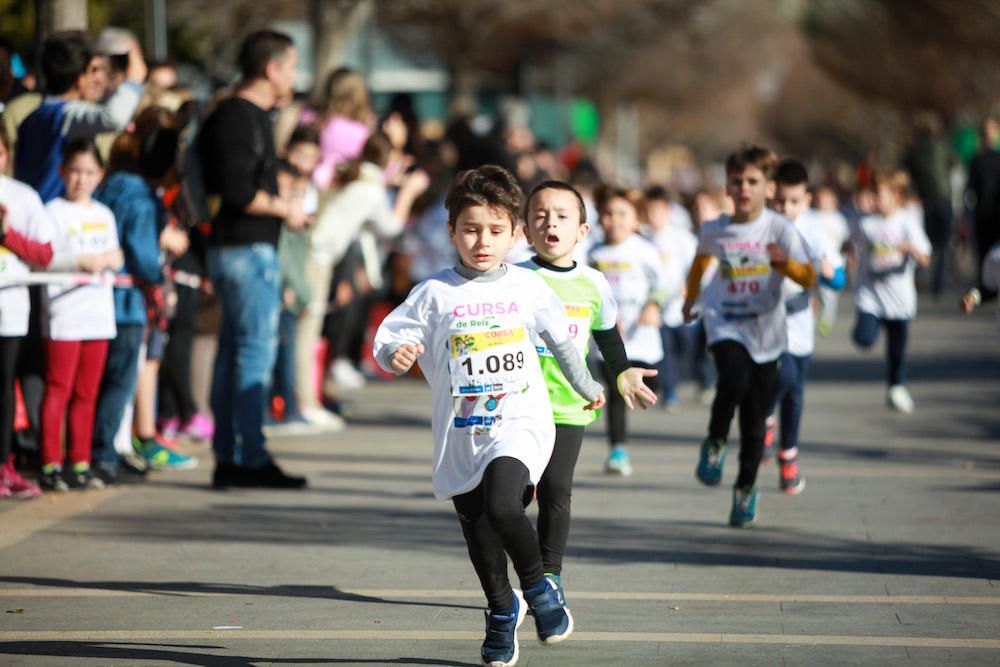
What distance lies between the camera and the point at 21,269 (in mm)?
9516

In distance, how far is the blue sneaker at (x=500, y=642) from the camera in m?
6.12

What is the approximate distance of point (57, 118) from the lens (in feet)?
32.5

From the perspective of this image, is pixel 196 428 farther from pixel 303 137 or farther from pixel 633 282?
pixel 633 282

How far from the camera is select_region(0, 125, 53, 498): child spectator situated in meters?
9.30

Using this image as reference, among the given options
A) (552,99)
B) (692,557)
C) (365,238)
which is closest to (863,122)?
(552,99)

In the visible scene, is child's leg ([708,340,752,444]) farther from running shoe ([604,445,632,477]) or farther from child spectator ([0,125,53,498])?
child spectator ([0,125,53,498])

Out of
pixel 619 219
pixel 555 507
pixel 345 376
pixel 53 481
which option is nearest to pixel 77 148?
pixel 53 481

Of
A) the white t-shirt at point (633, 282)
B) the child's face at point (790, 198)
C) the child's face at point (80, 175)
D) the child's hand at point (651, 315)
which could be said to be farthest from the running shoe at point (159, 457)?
the child's face at point (790, 198)

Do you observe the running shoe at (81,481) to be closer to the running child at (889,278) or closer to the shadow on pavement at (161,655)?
the shadow on pavement at (161,655)

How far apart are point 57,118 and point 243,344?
1.59m

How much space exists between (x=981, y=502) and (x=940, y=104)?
6233cm

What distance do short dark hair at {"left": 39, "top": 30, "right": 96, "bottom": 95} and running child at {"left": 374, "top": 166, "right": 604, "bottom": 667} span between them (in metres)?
4.35

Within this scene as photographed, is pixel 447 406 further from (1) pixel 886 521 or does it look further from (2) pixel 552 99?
(2) pixel 552 99

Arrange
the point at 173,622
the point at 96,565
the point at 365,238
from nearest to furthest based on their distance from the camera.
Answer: the point at 173,622, the point at 96,565, the point at 365,238
